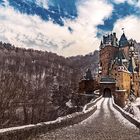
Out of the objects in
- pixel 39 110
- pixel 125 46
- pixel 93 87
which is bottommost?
pixel 39 110

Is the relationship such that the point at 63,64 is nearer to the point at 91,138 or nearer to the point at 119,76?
the point at 119,76

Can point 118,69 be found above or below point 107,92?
above

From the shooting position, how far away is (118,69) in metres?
73.2

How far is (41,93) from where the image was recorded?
117875mm

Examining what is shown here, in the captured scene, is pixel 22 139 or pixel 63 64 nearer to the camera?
pixel 22 139

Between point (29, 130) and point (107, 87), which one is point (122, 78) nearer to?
point (107, 87)

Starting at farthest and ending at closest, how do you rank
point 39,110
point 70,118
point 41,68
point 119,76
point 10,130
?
1. point 41,68
2. point 39,110
3. point 119,76
4. point 70,118
5. point 10,130

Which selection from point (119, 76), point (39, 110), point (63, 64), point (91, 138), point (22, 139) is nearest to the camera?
point (22, 139)

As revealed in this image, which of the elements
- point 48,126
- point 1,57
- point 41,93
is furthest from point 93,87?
point 1,57

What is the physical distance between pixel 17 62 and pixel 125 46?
113 m

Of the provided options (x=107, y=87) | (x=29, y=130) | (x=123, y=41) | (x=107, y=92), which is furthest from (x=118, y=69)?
(x=29, y=130)

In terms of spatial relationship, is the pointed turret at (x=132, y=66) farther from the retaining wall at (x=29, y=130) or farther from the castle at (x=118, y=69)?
the retaining wall at (x=29, y=130)

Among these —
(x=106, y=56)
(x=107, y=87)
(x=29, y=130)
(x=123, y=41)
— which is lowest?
(x=29, y=130)

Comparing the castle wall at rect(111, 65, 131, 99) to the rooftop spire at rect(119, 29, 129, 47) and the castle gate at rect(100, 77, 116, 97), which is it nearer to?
the castle gate at rect(100, 77, 116, 97)
